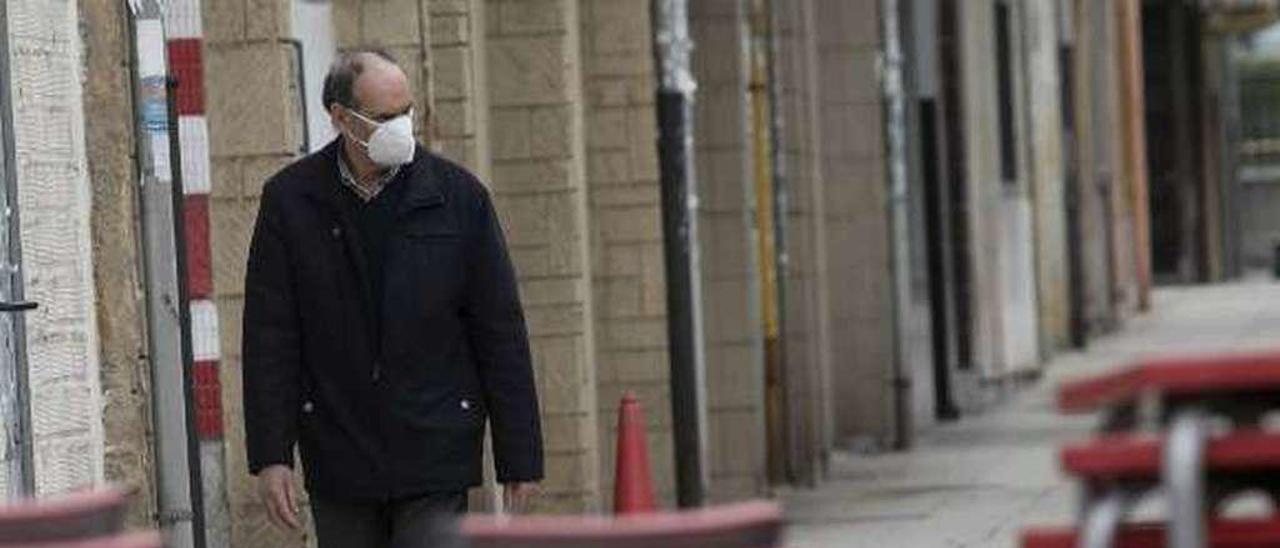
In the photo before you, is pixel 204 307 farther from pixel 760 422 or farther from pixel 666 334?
pixel 760 422

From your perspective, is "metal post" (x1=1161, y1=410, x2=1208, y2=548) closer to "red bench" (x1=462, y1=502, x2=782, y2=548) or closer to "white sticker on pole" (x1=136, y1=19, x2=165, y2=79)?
"red bench" (x1=462, y1=502, x2=782, y2=548)

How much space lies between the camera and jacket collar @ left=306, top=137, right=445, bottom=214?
10.3 meters

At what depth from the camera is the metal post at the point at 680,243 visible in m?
19.6

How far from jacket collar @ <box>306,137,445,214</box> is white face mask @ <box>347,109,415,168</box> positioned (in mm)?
118

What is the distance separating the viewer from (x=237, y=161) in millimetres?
14266

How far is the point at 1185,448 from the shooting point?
6.07 meters

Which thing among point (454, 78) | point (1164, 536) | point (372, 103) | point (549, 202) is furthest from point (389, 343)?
point (549, 202)

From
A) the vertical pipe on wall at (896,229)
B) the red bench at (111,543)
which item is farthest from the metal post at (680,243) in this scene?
the red bench at (111,543)

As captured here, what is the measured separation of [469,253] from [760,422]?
1162 cm

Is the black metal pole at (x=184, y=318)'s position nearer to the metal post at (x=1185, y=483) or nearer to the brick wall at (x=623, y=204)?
the metal post at (x=1185, y=483)

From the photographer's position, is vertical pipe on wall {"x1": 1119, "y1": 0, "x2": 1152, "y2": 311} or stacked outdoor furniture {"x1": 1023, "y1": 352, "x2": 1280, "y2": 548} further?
vertical pipe on wall {"x1": 1119, "y1": 0, "x2": 1152, "y2": 311}

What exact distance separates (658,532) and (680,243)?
13.5 metres

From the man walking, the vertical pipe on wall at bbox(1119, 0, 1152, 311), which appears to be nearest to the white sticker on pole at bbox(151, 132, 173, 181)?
the man walking

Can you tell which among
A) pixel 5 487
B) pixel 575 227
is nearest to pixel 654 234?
pixel 575 227
